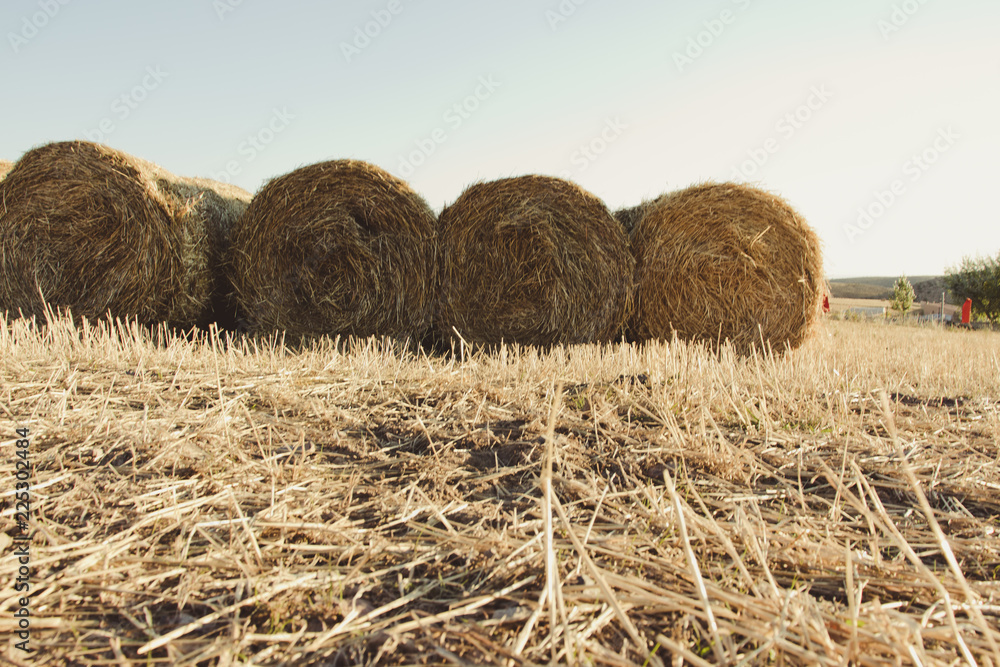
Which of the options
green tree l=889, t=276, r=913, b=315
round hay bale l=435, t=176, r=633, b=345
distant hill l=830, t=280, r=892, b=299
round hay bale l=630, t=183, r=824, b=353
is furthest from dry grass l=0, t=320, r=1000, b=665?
distant hill l=830, t=280, r=892, b=299

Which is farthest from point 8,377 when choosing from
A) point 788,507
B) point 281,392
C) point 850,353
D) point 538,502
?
point 850,353

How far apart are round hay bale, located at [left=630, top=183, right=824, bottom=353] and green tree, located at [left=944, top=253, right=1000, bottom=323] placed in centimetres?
1844

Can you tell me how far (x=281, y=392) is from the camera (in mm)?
3158

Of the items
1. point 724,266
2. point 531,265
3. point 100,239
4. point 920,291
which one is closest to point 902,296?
point 920,291

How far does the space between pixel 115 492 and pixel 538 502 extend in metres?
1.32

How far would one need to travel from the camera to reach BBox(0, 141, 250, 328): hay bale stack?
5238mm

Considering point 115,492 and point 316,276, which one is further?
point 316,276

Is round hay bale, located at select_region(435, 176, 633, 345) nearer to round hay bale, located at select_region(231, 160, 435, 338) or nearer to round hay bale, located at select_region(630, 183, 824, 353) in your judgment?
round hay bale, located at select_region(231, 160, 435, 338)

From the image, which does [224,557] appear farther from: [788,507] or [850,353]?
[850,353]

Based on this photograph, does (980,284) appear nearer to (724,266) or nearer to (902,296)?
(902,296)

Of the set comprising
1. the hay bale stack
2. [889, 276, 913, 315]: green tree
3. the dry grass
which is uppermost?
the hay bale stack

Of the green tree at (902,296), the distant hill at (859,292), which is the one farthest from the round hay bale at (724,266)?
the distant hill at (859,292)

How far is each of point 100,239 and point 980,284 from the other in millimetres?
24682

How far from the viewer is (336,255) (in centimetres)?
544
